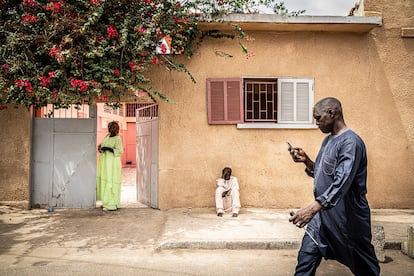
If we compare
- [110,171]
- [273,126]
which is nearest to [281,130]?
[273,126]

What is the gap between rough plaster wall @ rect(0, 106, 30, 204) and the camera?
7324 millimetres

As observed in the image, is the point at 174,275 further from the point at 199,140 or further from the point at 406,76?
the point at 406,76

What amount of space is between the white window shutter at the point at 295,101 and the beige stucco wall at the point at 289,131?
179 millimetres

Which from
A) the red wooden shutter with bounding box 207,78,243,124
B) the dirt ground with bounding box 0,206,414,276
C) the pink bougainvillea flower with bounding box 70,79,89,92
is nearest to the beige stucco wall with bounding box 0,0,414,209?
the red wooden shutter with bounding box 207,78,243,124

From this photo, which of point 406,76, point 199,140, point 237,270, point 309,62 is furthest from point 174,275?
point 406,76

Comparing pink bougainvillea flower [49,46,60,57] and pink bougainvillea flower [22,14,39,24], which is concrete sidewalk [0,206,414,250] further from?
pink bougainvillea flower [22,14,39,24]

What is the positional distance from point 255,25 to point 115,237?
4.82 m

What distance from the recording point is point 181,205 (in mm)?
7387

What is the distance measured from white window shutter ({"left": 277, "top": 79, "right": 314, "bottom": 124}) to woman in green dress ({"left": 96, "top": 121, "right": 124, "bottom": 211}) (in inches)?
140

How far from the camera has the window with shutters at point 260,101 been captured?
293 inches

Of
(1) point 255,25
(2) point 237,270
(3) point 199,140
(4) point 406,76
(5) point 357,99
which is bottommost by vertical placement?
(2) point 237,270

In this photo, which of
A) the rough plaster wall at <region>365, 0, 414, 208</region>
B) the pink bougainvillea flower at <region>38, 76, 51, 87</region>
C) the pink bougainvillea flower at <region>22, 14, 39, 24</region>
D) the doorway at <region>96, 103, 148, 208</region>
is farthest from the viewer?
the doorway at <region>96, 103, 148, 208</region>

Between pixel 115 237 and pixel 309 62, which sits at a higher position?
pixel 309 62

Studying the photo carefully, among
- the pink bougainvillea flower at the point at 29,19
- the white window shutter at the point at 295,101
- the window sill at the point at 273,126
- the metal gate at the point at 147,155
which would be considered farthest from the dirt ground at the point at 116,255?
the pink bougainvillea flower at the point at 29,19
